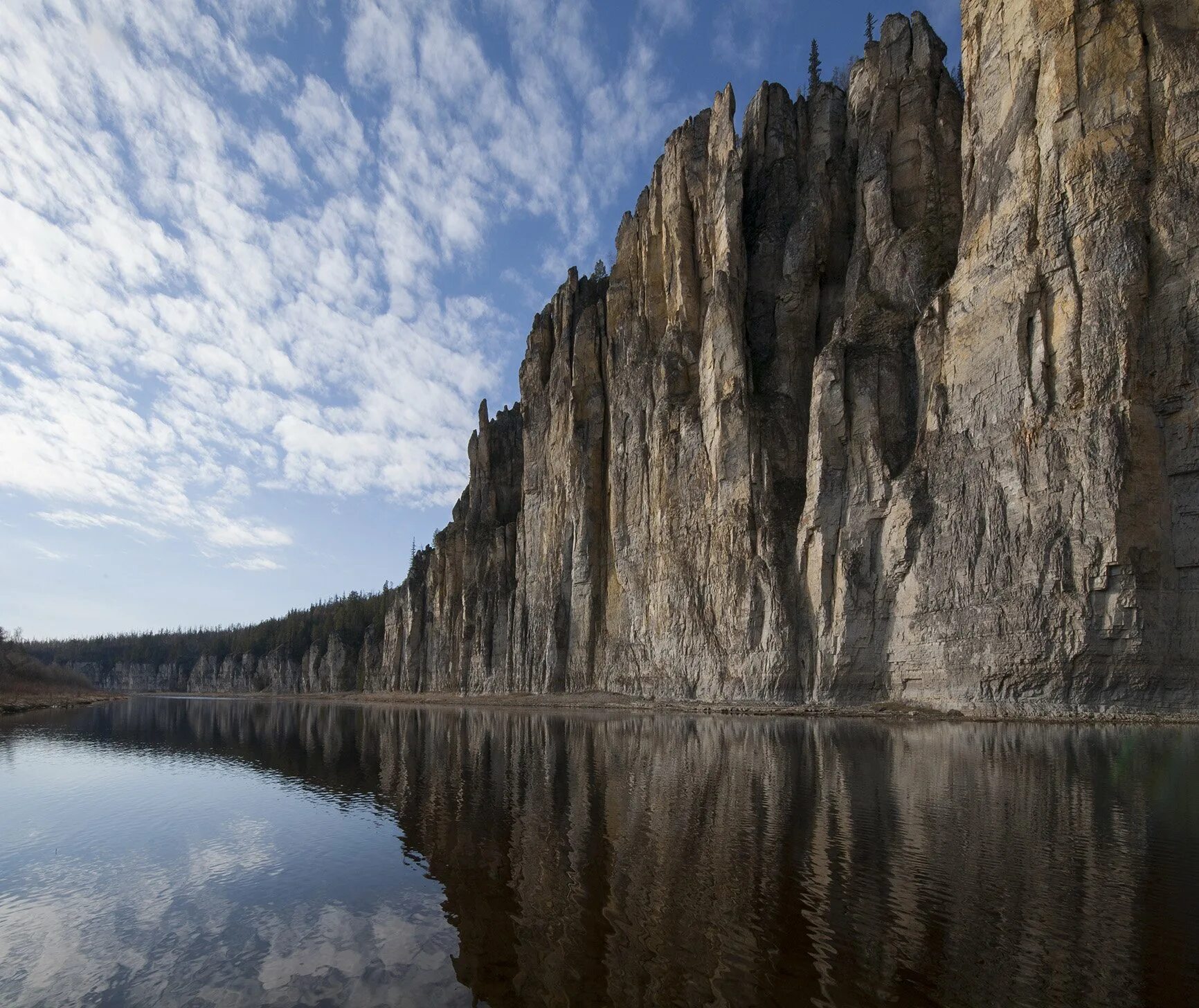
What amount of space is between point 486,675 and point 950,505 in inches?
2748

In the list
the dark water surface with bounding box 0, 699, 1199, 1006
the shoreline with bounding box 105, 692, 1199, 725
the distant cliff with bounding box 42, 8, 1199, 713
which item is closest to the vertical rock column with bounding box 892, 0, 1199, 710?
the distant cliff with bounding box 42, 8, 1199, 713

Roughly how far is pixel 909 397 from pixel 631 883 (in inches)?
1773

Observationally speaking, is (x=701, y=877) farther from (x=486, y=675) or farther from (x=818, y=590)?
(x=486, y=675)

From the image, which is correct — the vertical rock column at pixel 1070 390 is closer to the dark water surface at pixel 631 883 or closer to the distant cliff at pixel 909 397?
the distant cliff at pixel 909 397

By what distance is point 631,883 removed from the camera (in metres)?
12.3

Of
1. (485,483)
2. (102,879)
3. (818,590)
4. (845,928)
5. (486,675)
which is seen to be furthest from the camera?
(485,483)

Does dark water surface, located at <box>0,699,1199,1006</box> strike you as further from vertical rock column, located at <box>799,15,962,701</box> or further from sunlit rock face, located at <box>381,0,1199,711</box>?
vertical rock column, located at <box>799,15,962,701</box>

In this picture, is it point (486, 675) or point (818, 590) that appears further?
point (486, 675)

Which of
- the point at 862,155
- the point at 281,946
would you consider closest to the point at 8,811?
the point at 281,946

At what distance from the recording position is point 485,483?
378 feet

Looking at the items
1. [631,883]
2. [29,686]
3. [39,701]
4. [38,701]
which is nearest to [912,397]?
[631,883]

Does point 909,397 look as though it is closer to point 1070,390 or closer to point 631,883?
point 1070,390

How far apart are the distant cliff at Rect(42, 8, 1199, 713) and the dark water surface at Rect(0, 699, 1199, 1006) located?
1242 cm

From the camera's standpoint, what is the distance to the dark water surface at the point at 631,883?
29.1 feet
